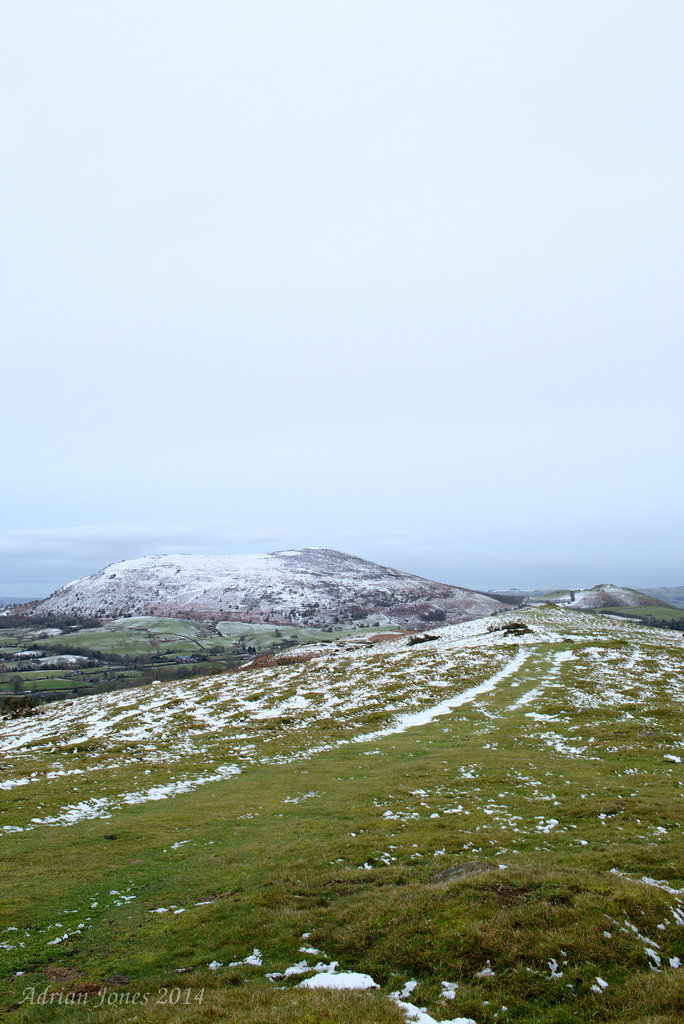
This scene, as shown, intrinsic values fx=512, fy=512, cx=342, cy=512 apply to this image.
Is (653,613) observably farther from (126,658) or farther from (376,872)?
(376,872)

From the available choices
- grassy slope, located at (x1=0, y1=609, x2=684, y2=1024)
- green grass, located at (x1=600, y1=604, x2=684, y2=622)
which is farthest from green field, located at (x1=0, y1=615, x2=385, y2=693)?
green grass, located at (x1=600, y1=604, x2=684, y2=622)

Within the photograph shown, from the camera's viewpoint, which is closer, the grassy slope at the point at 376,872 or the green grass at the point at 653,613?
the grassy slope at the point at 376,872

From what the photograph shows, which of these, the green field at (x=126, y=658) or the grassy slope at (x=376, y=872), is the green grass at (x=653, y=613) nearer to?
the green field at (x=126, y=658)

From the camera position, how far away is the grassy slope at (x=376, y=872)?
887cm

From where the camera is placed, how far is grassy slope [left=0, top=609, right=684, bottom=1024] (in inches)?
349

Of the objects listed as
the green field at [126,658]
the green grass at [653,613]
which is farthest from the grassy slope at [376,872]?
the green grass at [653,613]

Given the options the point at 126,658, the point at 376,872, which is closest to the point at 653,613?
the point at 126,658

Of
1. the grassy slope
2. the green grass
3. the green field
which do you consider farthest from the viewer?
the green grass

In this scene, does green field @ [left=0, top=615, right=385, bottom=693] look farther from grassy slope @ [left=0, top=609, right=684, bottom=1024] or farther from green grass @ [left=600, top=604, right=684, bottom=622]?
green grass @ [left=600, top=604, right=684, bottom=622]

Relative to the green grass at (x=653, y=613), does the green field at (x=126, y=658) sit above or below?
below

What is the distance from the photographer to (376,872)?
14.6 meters

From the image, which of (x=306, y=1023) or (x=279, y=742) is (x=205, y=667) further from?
(x=306, y=1023)

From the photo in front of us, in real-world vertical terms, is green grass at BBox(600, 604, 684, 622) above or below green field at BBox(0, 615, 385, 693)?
above

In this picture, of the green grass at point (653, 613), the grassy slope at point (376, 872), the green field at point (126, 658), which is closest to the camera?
the grassy slope at point (376, 872)
